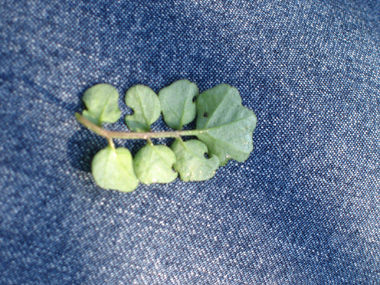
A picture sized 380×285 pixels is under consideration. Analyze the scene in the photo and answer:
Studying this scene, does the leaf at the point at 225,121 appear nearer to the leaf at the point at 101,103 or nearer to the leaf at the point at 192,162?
the leaf at the point at 192,162

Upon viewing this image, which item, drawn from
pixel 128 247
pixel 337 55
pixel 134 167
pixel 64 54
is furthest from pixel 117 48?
pixel 337 55

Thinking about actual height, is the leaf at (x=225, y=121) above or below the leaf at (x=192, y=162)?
above

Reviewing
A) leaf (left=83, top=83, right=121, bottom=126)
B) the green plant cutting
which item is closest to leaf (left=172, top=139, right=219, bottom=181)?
the green plant cutting

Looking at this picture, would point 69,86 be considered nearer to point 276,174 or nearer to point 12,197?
point 12,197

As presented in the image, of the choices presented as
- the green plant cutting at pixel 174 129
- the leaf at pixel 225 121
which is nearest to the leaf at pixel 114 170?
the green plant cutting at pixel 174 129

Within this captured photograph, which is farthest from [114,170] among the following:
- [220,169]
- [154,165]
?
[220,169]

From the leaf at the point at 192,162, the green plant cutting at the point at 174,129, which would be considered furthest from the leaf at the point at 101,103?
the leaf at the point at 192,162
